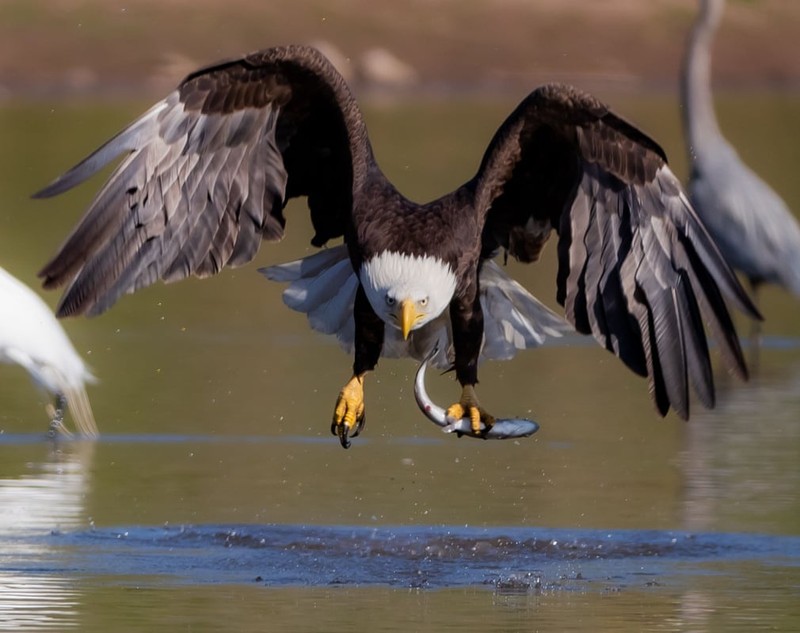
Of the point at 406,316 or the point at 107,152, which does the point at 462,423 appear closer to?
the point at 406,316

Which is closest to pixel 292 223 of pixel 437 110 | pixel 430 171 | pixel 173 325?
pixel 430 171

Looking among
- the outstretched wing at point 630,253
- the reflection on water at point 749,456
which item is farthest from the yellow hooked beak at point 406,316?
the reflection on water at point 749,456

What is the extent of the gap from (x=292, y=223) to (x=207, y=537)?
10.2 metres

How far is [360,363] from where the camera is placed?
350 inches

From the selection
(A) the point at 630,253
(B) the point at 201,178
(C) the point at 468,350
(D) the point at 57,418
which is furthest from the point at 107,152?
(D) the point at 57,418

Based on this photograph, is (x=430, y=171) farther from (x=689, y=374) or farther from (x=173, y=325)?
(x=689, y=374)

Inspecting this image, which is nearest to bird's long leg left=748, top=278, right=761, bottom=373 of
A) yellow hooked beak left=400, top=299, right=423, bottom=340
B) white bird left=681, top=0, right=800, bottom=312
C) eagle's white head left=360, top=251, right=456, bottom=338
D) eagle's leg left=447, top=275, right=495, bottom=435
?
white bird left=681, top=0, right=800, bottom=312

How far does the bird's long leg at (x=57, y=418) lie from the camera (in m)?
10.3

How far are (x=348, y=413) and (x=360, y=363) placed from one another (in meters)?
0.21

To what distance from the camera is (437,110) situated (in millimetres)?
27703

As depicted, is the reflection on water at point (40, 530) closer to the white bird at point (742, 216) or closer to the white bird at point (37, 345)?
the white bird at point (37, 345)

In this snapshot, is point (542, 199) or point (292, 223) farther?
point (292, 223)

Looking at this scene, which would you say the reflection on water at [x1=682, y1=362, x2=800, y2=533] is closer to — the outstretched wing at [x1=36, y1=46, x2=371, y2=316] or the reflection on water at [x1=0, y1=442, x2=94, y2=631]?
the outstretched wing at [x1=36, y1=46, x2=371, y2=316]

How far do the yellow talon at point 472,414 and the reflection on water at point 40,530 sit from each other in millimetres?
1328
